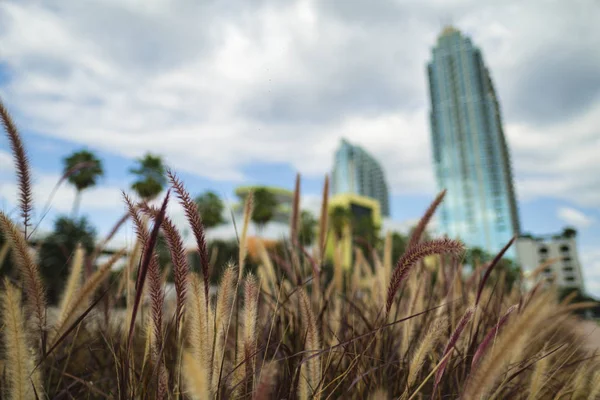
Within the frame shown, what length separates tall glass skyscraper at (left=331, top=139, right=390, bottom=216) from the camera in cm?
14150

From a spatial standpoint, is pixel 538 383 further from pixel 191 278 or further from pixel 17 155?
pixel 17 155

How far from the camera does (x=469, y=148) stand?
11062 cm

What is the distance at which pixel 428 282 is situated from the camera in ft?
7.32

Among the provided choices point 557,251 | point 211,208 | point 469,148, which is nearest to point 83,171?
point 211,208

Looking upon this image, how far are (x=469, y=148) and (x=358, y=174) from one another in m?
42.2

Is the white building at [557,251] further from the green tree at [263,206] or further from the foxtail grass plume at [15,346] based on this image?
the foxtail grass plume at [15,346]

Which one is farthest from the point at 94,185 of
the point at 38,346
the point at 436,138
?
the point at 436,138

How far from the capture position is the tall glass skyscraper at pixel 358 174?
141500 millimetres

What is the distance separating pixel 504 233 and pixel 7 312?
12207 cm

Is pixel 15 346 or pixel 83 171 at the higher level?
pixel 83 171

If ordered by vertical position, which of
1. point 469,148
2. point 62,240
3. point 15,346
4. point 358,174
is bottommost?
point 15,346

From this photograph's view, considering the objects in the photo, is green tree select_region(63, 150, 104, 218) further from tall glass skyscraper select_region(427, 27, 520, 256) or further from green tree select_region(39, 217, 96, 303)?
tall glass skyscraper select_region(427, 27, 520, 256)

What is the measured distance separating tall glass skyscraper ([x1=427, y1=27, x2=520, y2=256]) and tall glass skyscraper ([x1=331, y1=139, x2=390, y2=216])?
1254 inches

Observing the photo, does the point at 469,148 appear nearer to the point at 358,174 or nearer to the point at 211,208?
the point at 358,174
